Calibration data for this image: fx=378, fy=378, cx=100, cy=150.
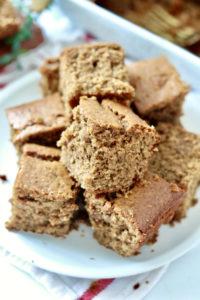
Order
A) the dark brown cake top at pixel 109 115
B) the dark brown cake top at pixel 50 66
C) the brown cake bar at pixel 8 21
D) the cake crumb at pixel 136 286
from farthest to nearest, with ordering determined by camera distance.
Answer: the brown cake bar at pixel 8 21 → the dark brown cake top at pixel 50 66 → the cake crumb at pixel 136 286 → the dark brown cake top at pixel 109 115

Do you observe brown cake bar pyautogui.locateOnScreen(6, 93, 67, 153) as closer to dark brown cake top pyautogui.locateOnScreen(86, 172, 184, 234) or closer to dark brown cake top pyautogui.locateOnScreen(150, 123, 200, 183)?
dark brown cake top pyautogui.locateOnScreen(86, 172, 184, 234)

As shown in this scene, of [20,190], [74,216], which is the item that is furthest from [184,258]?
[20,190]

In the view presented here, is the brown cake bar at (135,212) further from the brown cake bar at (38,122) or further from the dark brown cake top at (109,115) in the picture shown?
the brown cake bar at (38,122)

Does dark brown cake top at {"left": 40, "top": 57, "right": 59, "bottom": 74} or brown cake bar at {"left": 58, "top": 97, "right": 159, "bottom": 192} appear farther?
dark brown cake top at {"left": 40, "top": 57, "right": 59, "bottom": 74}

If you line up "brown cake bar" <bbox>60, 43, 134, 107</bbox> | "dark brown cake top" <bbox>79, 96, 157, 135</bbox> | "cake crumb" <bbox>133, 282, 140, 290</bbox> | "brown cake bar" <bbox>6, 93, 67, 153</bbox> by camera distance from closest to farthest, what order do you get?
"dark brown cake top" <bbox>79, 96, 157, 135</bbox> → "cake crumb" <bbox>133, 282, 140, 290</bbox> → "brown cake bar" <bbox>60, 43, 134, 107</bbox> → "brown cake bar" <bbox>6, 93, 67, 153</bbox>

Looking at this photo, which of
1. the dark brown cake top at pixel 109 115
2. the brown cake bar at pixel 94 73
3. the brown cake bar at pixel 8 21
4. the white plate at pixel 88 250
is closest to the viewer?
the dark brown cake top at pixel 109 115

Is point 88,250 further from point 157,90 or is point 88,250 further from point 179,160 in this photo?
point 157,90

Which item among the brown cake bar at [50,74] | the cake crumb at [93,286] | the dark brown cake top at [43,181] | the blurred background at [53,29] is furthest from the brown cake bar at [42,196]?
the blurred background at [53,29]

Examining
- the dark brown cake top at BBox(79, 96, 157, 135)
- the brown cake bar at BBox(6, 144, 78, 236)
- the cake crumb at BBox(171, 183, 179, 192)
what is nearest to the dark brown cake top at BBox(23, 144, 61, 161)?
the brown cake bar at BBox(6, 144, 78, 236)
